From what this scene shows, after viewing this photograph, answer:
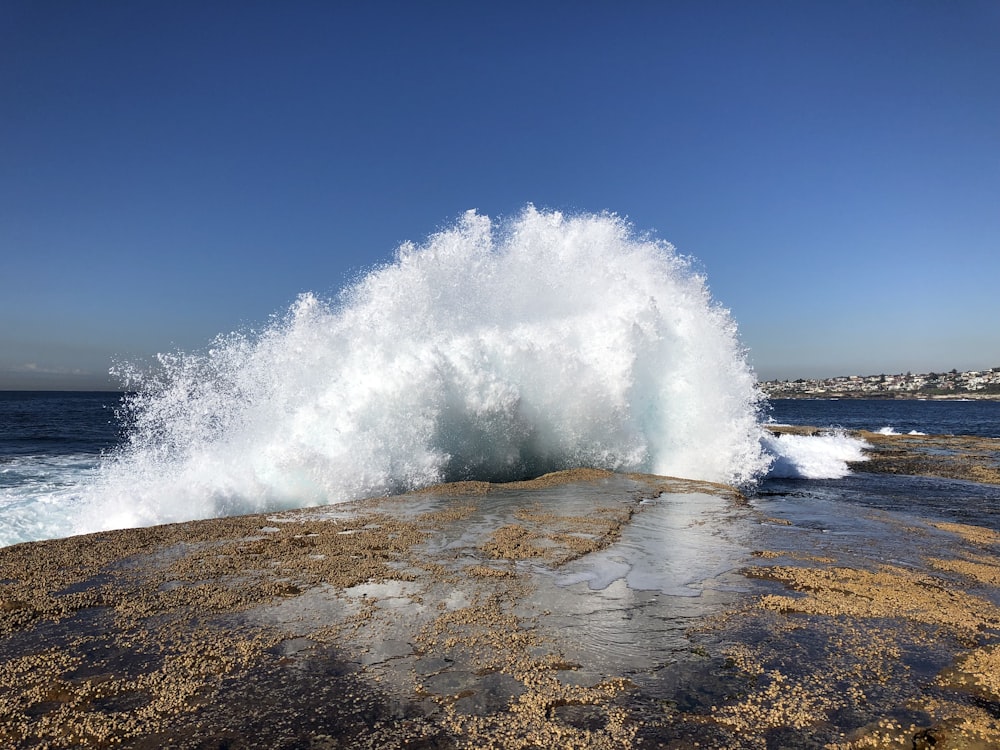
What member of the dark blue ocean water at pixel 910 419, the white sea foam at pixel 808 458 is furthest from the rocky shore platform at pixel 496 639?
the dark blue ocean water at pixel 910 419

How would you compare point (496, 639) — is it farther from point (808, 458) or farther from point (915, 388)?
point (915, 388)

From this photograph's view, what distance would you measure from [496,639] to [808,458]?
1767 cm

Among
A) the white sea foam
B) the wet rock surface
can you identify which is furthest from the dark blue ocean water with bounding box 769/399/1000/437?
the wet rock surface

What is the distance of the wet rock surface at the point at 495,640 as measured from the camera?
11.0ft

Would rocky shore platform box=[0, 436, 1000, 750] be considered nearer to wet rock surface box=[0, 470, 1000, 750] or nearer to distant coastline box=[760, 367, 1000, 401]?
wet rock surface box=[0, 470, 1000, 750]

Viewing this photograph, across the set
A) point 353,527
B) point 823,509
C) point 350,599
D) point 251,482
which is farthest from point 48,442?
point 823,509

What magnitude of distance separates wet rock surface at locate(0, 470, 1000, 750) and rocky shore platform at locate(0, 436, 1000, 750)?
0.02m

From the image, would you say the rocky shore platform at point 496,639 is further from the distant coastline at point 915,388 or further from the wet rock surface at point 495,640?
the distant coastline at point 915,388

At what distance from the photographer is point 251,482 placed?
11.1m

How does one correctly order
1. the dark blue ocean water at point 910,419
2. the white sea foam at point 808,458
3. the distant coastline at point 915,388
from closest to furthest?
1. the white sea foam at point 808,458
2. the dark blue ocean water at point 910,419
3. the distant coastline at point 915,388

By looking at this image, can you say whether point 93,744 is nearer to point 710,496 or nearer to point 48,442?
point 710,496

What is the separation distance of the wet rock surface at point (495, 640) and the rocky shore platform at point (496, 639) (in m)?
0.02

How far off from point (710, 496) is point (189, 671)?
33.6 ft

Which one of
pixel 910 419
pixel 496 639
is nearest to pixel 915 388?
pixel 910 419
